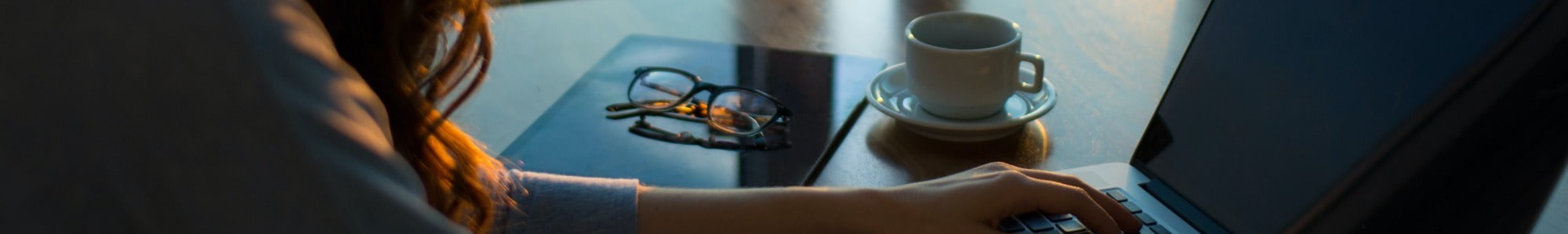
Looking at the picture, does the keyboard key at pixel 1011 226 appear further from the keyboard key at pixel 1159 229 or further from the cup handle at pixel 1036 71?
the cup handle at pixel 1036 71

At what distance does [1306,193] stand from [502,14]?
0.87 metres

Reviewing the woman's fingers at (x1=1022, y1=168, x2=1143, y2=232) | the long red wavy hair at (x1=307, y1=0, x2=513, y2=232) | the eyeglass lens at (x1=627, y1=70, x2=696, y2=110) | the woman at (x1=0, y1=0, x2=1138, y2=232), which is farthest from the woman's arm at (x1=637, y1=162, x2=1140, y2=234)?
the woman at (x1=0, y1=0, x2=1138, y2=232)

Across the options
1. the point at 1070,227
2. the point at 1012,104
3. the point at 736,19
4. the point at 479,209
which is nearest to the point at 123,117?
the point at 479,209

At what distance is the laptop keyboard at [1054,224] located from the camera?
636 mm

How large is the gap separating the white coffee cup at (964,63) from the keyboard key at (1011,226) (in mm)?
170

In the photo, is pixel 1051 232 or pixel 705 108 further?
pixel 705 108

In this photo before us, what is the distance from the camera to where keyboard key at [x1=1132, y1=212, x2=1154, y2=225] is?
65cm

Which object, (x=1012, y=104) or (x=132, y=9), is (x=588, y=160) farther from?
(x=132, y=9)

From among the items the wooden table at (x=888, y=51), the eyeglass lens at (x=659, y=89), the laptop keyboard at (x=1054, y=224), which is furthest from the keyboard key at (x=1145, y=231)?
the eyeglass lens at (x=659, y=89)

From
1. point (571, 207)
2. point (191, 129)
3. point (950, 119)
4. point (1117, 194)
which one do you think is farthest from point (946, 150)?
point (191, 129)

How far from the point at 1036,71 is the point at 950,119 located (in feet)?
0.23

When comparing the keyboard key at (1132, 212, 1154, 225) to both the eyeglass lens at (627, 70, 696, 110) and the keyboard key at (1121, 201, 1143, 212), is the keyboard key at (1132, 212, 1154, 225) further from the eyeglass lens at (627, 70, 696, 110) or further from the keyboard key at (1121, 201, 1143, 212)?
the eyeglass lens at (627, 70, 696, 110)

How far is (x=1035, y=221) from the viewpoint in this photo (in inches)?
25.8

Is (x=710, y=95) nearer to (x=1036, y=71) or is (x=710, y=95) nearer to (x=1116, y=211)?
(x=1036, y=71)
